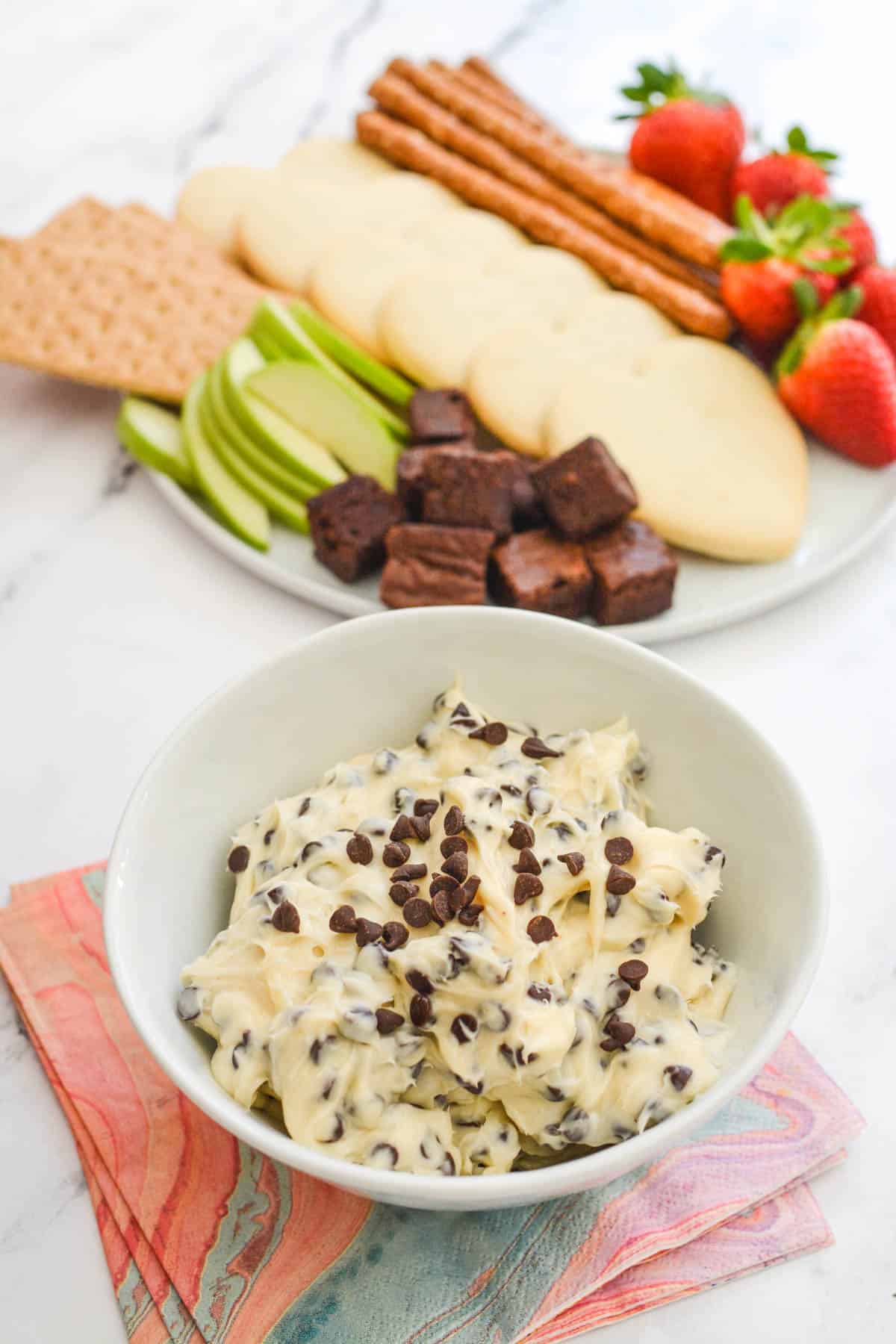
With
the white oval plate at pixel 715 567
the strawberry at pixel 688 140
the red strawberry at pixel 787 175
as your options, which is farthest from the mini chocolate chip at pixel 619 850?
the strawberry at pixel 688 140

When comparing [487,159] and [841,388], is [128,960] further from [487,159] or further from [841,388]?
[487,159]

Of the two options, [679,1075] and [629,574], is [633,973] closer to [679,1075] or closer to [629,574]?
[679,1075]

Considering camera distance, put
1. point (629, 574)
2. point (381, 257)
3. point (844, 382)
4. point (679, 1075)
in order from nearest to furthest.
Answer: point (679, 1075)
point (629, 574)
point (844, 382)
point (381, 257)

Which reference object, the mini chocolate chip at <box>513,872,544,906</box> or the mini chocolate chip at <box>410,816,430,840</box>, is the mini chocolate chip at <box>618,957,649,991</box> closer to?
the mini chocolate chip at <box>513,872,544,906</box>

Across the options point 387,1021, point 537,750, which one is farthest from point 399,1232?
point 537,750

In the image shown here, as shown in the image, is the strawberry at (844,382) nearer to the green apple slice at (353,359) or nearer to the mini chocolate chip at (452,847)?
the green apple slice at (353,359)
